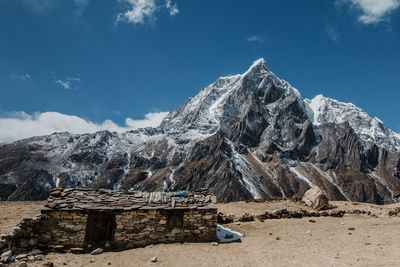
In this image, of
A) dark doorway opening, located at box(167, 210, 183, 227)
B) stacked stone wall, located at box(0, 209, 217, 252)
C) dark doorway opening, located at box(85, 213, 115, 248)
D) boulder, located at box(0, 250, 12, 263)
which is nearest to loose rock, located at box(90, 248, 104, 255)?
dark doorway opening, located at box(85, 213, 115, 248)

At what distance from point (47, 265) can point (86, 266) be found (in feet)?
5.36

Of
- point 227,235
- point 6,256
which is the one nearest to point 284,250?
point 227,235

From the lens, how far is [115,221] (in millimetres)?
15562

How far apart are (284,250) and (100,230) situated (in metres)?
10.9

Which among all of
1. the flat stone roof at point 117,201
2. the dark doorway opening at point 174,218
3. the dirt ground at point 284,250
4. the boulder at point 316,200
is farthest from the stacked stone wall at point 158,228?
the boulder at point 316,200

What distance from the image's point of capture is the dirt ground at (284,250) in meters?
12.6

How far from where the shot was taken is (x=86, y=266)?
12.7 meters

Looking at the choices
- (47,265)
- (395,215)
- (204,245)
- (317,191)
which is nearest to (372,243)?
(204,245)

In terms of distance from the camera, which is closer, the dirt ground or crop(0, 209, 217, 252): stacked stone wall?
the dirt ground

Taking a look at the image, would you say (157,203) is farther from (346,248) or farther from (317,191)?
(317,191)

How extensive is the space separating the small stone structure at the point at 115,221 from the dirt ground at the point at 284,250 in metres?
0.73

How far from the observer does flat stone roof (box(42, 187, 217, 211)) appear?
1561cm

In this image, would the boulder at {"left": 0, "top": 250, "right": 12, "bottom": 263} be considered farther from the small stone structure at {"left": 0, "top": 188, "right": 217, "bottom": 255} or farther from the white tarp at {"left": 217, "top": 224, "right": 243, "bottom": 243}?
the white tarp at {"left": 217, "top": 224, "right": 243, "bottom": 243}

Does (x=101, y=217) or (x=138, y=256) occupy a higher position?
(x=101, y=217)
